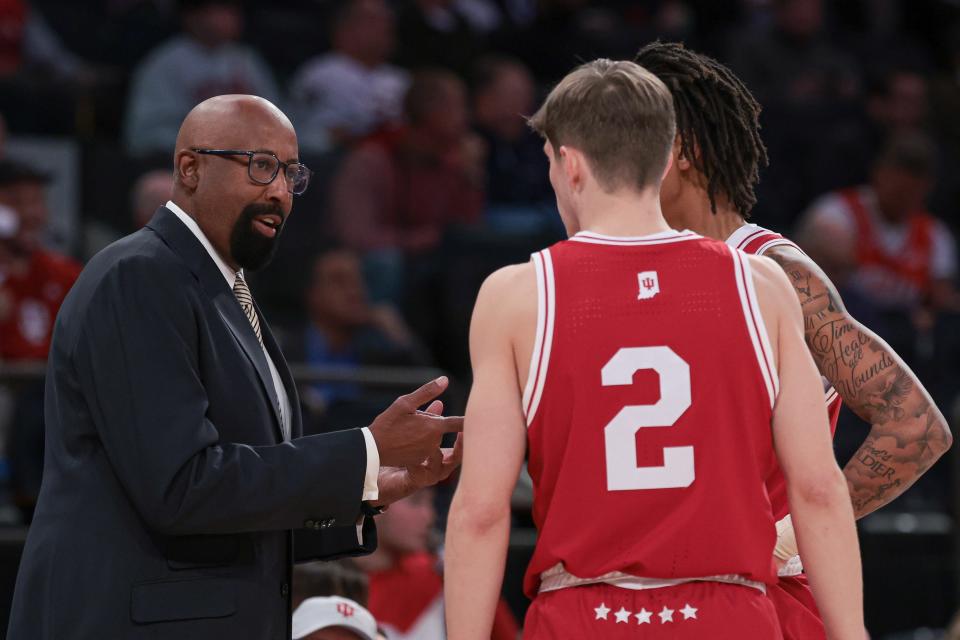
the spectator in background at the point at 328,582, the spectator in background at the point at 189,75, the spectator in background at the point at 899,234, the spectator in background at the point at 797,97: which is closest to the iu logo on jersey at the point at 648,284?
the spectator in background at the point at 328,582

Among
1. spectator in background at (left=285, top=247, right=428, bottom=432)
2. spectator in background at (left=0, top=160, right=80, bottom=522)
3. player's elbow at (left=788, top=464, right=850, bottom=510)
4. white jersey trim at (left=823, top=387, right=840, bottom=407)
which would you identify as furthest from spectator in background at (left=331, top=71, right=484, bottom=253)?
player's elbow at (left=788, top=464, right=850, bottom=510)

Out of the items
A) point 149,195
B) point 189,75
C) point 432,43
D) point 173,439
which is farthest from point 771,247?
point 432,43

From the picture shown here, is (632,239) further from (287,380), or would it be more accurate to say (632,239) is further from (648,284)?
(287,380)

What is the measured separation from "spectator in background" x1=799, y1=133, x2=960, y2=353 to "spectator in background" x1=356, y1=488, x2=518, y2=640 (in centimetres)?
403

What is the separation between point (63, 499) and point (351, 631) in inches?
45.3

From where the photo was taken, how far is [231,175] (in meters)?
3.23

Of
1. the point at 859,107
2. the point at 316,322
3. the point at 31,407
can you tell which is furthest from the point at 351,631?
the point at 859,107

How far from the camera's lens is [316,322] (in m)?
7.39

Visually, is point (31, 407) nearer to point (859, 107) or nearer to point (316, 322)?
point (316, 322)

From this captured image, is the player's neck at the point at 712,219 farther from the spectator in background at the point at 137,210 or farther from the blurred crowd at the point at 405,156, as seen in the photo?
the spectator in background at the point at 137,210

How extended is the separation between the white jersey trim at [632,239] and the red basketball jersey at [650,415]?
16 millimetres

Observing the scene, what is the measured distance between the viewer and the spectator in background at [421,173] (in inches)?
326

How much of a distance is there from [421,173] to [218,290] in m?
5.45

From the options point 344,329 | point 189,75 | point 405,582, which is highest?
point 189,75
